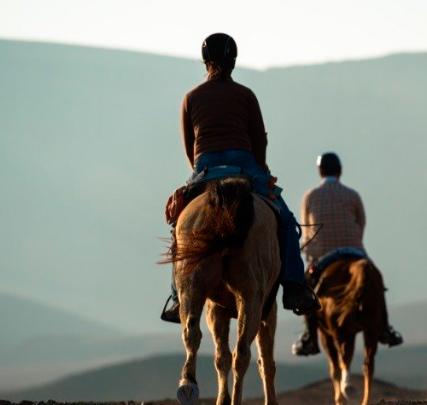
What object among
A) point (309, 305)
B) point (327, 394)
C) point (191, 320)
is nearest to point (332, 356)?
point (327, 394)

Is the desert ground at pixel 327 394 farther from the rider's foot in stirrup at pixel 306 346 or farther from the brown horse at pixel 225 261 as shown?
the brown horse at pixel 225 261

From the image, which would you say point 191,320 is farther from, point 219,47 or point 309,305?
point 219,47

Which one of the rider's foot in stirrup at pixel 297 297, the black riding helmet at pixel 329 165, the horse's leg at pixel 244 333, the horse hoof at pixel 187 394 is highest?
the black riding helmet at pixel 329 165

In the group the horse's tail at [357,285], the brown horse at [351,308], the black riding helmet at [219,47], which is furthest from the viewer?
the brown horse at [351,308]

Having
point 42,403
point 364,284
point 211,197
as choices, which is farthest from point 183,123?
→ point 364,284

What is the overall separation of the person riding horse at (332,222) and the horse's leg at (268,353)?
16.7ft

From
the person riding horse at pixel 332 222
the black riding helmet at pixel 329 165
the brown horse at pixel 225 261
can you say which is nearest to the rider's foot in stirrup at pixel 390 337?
the person riding horse at pixel 332 222

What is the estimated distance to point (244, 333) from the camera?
1092 cm

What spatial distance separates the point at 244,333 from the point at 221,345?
3.26 feet

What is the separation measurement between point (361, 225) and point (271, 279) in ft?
23.1

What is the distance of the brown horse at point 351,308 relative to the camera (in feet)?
58.1

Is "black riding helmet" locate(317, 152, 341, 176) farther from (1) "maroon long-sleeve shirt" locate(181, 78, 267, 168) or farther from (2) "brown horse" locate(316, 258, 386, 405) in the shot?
(1) "maroon long-sleeve shirt" locate(181, 78, 267, 168)

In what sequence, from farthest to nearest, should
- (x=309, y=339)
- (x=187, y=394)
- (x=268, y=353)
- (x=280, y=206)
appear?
(x=309, y=339), (x=268, y=353), (x=280, y=206), (x=187, y=394)

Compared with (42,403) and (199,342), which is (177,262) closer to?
(199,342)
